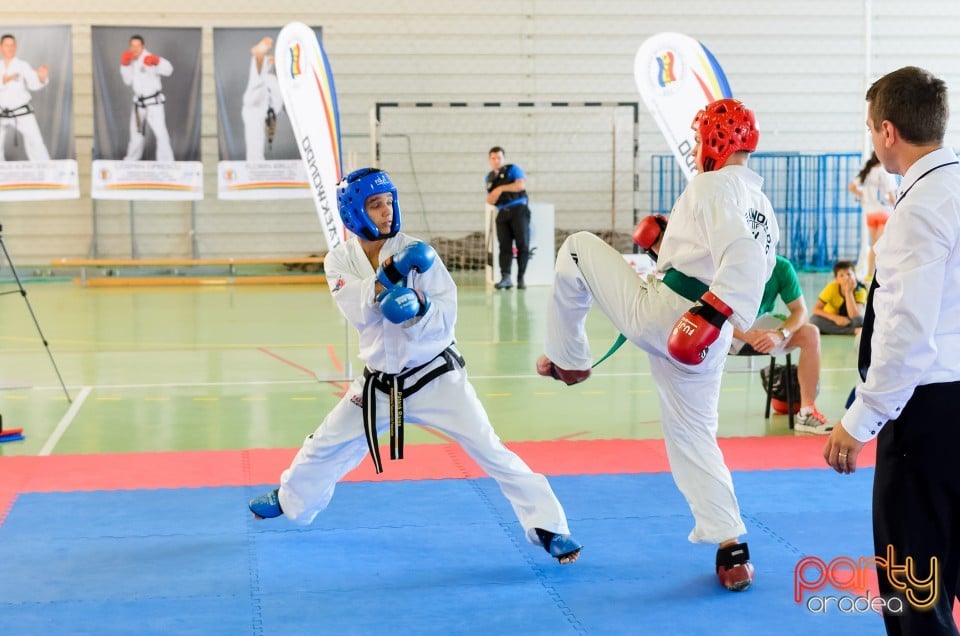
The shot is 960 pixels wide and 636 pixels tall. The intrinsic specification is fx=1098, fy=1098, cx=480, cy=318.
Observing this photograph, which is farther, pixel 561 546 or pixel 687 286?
pixel 561 546

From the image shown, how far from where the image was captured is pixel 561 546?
4.13 m

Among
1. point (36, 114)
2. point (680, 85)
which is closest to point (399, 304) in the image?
point (680, 85)

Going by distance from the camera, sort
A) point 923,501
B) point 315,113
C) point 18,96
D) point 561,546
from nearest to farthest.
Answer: point 923,501 → point 561,546 → point 315,113 → point 18,96

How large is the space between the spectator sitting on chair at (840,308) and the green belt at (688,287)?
635 cm

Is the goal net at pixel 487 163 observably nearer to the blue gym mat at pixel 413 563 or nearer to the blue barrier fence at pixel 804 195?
the blue barrier fence at pixel 804 195

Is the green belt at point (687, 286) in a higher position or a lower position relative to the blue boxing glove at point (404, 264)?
lower

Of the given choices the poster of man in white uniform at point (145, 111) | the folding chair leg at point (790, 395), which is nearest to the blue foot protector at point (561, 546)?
the folding chair leg at point (790, 395)

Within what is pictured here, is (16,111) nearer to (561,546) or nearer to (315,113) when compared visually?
(315,113)

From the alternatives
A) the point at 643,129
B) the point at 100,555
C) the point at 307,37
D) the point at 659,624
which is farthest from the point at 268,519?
the point at 643,129

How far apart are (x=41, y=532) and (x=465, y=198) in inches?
523

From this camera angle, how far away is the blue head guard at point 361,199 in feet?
13.6

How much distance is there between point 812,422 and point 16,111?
1225cm

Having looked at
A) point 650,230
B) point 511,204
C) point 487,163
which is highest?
point 487,163

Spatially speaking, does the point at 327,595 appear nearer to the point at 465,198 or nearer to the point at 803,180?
the point at 465,198
